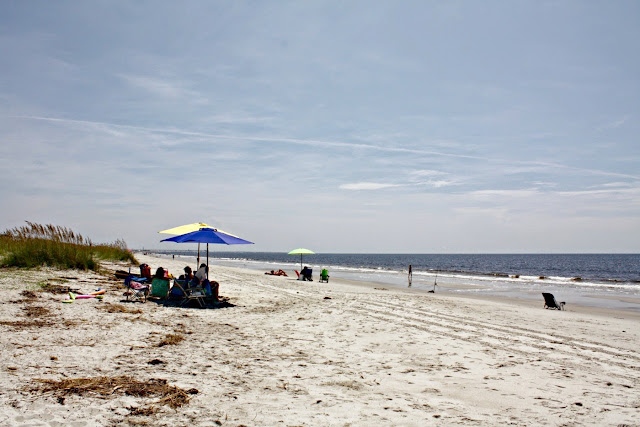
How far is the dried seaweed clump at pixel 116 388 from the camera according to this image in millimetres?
4004

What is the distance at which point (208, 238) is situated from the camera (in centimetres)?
1154

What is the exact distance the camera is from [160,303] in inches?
416

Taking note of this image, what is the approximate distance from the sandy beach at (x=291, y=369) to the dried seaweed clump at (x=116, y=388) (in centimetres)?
2

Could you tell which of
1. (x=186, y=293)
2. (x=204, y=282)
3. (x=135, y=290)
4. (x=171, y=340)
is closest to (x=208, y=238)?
(x=204, y=282)

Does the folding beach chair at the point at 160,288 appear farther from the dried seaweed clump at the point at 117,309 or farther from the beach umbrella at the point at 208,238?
the dried seaweed clump at the point at 117,309

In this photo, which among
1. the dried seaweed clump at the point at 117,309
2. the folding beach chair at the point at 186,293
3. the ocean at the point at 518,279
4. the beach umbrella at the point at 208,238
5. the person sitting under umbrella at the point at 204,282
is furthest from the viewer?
the ocean at the point at 518,279

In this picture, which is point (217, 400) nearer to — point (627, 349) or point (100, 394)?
point (100, 394)

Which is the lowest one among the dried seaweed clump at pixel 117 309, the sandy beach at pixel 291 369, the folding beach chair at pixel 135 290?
the sandy beach at pixel 291 369

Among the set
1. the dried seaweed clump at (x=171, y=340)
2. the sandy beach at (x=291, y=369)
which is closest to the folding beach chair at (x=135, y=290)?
the sandy beach at (x=291, y=369)

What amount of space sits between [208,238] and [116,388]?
7452 mm

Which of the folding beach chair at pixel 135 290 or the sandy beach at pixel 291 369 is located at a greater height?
the folding beach chair at pixel 135 290

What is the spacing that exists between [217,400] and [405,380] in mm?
2324

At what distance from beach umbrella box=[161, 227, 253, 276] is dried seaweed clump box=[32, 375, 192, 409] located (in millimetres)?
6853

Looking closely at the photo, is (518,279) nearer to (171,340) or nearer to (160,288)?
(160,288)
